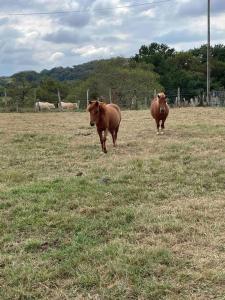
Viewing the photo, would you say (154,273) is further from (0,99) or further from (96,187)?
(0,99)

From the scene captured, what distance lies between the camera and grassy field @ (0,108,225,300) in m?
4.02

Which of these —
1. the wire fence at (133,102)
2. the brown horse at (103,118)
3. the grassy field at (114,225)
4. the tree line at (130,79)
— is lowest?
the grassy field at (114,225)

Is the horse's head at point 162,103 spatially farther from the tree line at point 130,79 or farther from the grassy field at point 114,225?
the tree line at point 130,79

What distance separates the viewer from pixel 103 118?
10891 millimetres

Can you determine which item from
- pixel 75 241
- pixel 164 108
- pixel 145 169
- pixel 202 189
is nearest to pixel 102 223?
pixel 75 241

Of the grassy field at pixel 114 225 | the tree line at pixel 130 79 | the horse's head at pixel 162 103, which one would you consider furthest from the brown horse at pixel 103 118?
the tree line at pixel 130 79

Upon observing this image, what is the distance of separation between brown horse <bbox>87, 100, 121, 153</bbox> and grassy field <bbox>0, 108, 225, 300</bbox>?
0.69 meters

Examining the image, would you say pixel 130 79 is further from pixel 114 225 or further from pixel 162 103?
pixel 114 225

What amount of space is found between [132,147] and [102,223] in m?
6.13

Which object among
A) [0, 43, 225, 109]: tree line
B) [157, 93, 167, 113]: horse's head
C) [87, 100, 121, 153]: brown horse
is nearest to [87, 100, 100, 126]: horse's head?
[87, 100, 121, 153]: brown horse

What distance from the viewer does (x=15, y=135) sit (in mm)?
14539

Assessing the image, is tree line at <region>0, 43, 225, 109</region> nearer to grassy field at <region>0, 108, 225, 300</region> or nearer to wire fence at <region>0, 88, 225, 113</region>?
wire fence at <region>0, 88, 225, 113</region>

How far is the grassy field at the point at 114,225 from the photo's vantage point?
4.02 m

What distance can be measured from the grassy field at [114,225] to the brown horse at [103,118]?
0.69 m
